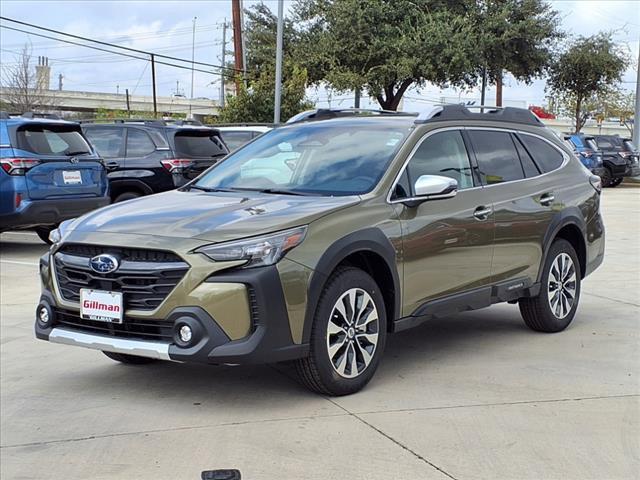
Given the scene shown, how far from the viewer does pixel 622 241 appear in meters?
13.5

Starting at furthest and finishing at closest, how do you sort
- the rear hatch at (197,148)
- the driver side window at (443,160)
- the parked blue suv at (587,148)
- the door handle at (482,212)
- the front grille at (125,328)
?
the parked blue suv at (587,148), the rear hatch at (197,148), the door handle at (482,212), the driver side window at (443,160), the front grille at (125,328)

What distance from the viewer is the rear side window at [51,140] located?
36.8ft

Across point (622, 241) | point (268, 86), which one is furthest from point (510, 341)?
point (268, 86)

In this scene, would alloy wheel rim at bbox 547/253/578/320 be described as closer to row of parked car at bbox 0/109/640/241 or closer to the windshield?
the windshield

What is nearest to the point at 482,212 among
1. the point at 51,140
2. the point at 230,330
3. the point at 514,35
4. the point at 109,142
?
the point at 230,330

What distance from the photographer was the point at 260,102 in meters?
26.7

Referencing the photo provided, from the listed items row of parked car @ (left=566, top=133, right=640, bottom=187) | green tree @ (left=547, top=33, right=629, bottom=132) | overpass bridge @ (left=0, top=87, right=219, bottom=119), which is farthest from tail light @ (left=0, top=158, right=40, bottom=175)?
overpass bridge @ (left=0, top=87, right=219, bottom=119)

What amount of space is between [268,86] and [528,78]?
15816mm

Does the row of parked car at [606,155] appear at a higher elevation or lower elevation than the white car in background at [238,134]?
lower

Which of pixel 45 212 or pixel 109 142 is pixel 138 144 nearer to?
pixel 109 142

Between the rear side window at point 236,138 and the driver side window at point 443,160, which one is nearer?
the driver side window at point 443,160

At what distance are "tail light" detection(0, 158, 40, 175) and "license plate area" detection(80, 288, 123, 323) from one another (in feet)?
22.0

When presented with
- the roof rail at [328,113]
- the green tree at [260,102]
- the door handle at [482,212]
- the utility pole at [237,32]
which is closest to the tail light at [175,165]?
the roof rail at [328,113]

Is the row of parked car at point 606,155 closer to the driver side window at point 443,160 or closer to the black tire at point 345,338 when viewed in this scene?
the driver side window at point 443,160
